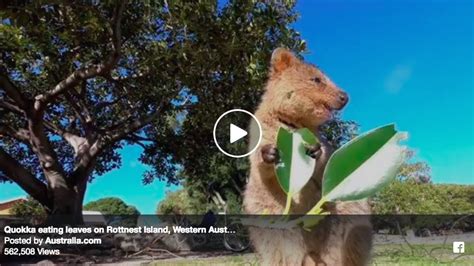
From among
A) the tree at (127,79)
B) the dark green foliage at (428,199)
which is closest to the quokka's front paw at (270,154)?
the dark green foliage at (428,199)

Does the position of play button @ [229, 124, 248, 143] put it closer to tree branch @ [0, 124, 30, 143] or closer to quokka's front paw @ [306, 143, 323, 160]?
quokka's front paw @ [306, 143, 323, 160]

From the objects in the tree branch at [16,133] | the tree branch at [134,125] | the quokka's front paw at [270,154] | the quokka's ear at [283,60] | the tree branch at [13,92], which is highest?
the tree branch at [13,92]

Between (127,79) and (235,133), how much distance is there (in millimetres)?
2686

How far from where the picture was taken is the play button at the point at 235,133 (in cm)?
216

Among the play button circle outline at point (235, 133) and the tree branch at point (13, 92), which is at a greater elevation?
the tree branch at point (13, 92)

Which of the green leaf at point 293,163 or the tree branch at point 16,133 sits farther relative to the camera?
the tree branch at point 16,133

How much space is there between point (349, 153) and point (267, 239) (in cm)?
68

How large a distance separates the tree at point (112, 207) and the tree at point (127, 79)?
0.90 metres

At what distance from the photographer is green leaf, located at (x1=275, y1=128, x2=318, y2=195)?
1472 mm

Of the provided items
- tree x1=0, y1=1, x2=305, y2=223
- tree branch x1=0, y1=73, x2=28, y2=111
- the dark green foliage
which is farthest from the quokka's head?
tree branch x1=0, y1=73, x2=28, y2=111

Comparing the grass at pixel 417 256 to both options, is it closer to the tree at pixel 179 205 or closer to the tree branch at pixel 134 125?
the tree at pixel 179 205

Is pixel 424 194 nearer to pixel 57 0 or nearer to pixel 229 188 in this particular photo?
pixel 229 188

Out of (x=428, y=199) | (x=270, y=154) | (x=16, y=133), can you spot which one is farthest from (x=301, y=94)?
(x=16, y=133)

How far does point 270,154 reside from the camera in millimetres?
1654
